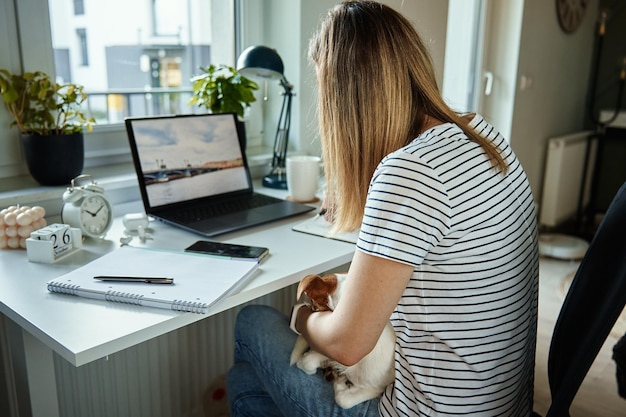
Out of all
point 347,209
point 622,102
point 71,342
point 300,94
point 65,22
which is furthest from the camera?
point 622,102

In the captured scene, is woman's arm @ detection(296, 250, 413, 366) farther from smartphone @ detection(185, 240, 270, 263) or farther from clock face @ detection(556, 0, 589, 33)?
clock face @ detection(556, 0, 589, 33)

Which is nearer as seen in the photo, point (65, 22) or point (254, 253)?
point (254, 253)

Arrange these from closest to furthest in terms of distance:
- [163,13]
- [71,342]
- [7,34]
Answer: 1. [71,342]
2. [7,34]
3. [163,13]

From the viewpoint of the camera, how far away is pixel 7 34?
1465 millimetres

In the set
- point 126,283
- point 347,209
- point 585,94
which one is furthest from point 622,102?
point 126,283

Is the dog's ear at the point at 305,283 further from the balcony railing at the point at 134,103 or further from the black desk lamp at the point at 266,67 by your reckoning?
the balcony railing at the point at 134,103

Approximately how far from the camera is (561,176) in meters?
3.55

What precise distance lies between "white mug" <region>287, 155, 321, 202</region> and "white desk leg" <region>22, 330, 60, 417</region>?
760 millimetres

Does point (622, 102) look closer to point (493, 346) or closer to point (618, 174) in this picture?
point (618, 174)

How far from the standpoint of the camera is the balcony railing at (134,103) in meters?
1.75

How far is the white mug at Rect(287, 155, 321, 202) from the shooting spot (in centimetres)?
161

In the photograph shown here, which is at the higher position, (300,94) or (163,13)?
(163,13)

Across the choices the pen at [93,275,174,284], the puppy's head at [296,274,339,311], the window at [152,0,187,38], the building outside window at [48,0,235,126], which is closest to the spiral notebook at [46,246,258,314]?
the pen at [93,275,174,284]

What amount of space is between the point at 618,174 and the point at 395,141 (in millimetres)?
3653
